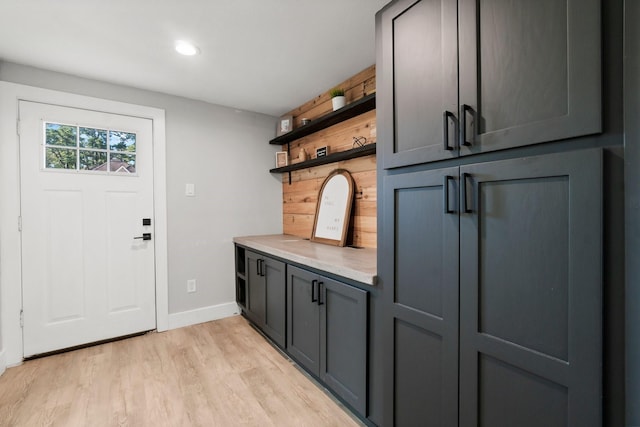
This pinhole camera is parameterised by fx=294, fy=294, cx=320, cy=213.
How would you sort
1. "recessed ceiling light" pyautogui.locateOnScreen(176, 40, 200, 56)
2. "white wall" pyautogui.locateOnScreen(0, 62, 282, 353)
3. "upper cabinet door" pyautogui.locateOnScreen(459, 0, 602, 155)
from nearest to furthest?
"upper cabinet door" pyautogui.locateOnScreen(459, 0, 602, 155) → "recessed ceiling light" pyautogui.locateOnScreen(176, 40, 200, 56) → "white wall" pyautogui.locateOnScreen(0, 62, 282, 353)

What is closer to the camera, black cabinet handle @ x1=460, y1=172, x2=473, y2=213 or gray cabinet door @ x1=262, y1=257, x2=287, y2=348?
black cabinet handle @ x1=460, y1=172, x2=473, y2=213

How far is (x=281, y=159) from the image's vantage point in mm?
3301

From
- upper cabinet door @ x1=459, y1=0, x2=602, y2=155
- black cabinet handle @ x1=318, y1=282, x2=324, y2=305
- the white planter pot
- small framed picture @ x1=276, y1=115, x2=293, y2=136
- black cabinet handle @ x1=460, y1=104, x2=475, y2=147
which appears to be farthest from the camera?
small framed picture @ x1=276, y1=115, x2=293, y2=136

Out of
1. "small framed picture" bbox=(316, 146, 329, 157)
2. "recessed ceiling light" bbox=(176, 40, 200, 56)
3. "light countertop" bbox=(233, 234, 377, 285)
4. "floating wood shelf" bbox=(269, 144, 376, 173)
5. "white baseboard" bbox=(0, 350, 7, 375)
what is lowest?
"white baseboard" bbox=(0, 350, 7, 375)

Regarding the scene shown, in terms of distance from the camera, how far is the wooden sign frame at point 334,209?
2.45 metres

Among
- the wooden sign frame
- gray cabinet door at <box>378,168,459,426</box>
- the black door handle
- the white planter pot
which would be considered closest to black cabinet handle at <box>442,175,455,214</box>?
gray cabinet door at <box>378,168,459,426</box>

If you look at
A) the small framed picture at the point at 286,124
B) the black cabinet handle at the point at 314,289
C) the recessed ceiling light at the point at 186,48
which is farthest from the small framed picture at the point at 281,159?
the black cabinet handle at the point at 314,289

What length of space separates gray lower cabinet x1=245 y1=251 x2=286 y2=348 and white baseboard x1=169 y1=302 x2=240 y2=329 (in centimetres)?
34

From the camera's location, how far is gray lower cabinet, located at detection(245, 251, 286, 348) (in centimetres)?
228

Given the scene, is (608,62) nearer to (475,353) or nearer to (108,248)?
(475,353)

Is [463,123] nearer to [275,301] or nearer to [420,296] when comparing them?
[420,296]

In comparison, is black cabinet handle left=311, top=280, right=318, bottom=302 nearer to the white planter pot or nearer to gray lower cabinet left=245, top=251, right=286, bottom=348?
gray lower cabinet left=245, top=251, right=286, bottom=348

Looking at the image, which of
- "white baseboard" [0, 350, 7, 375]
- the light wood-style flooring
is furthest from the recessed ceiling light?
"white baseboard" [0, 350, 7, 375]

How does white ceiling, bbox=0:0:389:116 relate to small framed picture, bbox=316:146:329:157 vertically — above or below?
above
